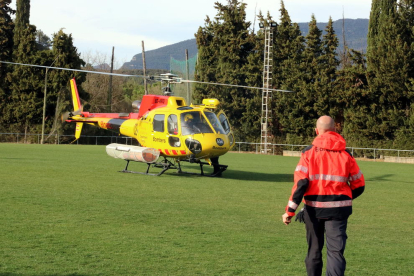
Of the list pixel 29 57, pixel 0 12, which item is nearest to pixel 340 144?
pixel 29 57

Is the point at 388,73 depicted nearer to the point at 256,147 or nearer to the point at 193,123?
the point at 256,147

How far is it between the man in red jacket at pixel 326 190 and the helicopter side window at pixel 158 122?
12749 mm

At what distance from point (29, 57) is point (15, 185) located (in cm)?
3596

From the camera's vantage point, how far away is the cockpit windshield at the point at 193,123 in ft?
56.2

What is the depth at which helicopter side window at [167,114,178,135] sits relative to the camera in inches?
691

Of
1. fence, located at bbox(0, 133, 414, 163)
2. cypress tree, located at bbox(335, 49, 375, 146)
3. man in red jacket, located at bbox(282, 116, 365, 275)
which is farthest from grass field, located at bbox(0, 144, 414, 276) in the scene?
cypress tree, located at bbox(335, 49, 375, 146)

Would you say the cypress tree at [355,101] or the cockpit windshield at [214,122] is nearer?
the cockpit windshield at [214,122]

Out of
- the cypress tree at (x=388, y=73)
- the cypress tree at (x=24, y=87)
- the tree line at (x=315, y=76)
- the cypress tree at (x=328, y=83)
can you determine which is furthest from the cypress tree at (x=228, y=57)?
the cypress tree at (x=24, y=87)

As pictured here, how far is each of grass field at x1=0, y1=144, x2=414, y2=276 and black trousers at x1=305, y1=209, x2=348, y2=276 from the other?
2.63 feet

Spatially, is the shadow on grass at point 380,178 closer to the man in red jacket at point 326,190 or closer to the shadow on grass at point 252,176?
the shadow on grass at point 252,176

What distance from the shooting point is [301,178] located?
546 cm

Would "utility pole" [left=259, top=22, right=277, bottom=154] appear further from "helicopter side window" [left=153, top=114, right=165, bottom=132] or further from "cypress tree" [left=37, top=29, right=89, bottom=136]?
"helicopter side window" [left=153, top=114, right=165, bottom=132]

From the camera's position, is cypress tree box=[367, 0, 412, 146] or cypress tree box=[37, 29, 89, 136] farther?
cypress tree box=[37, 29, 89, 136]

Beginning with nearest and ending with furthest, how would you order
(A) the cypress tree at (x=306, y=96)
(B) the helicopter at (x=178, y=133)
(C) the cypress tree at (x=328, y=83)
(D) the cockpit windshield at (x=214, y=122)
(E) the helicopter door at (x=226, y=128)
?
1. (B) the helicopter at (x=178, y=133)
2. (D) the cockpit windshield at (x=214, y=122)
3. (E) the helicopter door at (x=226, y=128)
4. (C) the cypress tree at (x=328, y=83)
5. (A) the cypress tree at (x=306, y=96)
